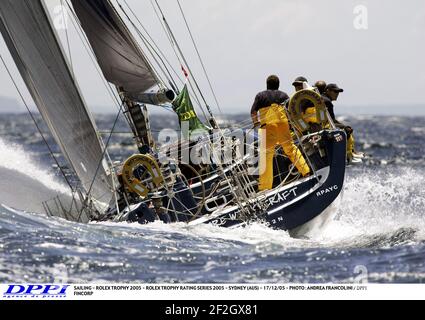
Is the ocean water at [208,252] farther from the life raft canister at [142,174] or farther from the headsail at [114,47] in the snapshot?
the headsail at [114,47]

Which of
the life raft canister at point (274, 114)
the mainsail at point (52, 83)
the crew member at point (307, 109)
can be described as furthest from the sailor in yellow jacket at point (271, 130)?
the mainsail at point (52, 83)

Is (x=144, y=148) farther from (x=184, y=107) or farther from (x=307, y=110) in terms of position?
(x=307, y=110)

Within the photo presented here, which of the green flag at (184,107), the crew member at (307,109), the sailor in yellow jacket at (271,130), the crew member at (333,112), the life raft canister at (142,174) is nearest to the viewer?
the life raft canister at (142,174)

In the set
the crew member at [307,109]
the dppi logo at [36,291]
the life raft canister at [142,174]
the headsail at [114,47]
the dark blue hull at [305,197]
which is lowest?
the dark blue hull at [305,197]

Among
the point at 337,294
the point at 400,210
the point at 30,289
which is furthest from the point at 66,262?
the point at 400,210

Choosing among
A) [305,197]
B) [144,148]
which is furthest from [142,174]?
[305,197]

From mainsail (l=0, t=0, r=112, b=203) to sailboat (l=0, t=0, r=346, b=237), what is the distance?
2cm

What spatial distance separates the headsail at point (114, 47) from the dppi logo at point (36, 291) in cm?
709

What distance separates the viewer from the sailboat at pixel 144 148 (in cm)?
1256

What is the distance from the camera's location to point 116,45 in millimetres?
14008

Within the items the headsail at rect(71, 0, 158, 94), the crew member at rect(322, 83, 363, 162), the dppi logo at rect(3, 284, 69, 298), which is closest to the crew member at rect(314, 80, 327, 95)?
the crew member at rect(322, 83, 363, 162)

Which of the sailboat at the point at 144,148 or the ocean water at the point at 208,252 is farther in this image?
the sailboat at the point at 144,148
